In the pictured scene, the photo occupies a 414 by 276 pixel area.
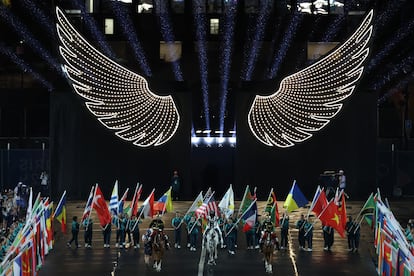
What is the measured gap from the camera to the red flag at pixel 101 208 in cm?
3269

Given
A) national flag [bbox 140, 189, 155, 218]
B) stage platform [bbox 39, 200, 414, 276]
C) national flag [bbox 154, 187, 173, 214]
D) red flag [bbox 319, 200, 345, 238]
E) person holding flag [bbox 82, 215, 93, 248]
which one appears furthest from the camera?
national flag [bbox 154, 187, 173, 214]

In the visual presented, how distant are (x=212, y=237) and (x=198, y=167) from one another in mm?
17228

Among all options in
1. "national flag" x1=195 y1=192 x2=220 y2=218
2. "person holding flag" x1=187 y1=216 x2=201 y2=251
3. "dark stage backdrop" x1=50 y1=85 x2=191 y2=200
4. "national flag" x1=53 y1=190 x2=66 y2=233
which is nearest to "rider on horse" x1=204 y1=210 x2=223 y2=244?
"national flag" x1=195 y1=192 x2=220 y2=218

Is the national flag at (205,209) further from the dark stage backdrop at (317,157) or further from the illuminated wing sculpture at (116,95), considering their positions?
the dark stage backdrop at (317,157)

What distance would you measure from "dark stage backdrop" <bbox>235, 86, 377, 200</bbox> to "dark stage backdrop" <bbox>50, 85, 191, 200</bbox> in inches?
110

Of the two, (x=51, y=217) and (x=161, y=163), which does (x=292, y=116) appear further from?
(x=51, y=217)

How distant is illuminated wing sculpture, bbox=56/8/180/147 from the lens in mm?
41531

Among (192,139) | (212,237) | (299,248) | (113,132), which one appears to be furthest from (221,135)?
(212,237)

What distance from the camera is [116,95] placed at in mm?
43344

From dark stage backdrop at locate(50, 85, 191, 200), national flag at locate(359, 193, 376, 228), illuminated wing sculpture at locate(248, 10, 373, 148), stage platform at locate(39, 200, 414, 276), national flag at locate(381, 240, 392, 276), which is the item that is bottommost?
stage platform at locate(39, 200, 414, 276)

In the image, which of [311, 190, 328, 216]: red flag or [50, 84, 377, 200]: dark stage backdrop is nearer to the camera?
[311, 190, 328, 216]: red flag

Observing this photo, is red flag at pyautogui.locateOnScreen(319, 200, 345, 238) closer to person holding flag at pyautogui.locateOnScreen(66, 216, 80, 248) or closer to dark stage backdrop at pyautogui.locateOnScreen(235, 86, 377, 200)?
person holding flag at pyautogui.locateOnScreen(66, 216, 80, 248)

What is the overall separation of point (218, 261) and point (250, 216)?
255 centimetres

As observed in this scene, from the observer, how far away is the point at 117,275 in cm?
2867
